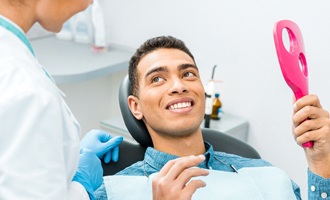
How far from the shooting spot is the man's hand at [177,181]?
1167mm

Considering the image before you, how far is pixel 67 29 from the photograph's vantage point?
10.9 ft

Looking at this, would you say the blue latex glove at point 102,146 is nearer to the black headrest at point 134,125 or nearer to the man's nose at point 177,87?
the black headrest at point 134,125

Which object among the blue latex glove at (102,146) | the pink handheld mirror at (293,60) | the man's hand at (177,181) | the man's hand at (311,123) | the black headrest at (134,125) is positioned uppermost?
the pink handheld mirror at (293,60)

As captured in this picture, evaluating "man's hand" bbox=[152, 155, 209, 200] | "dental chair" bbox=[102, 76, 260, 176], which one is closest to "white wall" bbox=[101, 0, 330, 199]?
"dental chair" bbox=[102, 76, 260, 176]

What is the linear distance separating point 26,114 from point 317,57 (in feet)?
5.67

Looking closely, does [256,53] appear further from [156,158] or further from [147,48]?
[156,158]

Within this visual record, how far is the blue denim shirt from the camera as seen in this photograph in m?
1.55

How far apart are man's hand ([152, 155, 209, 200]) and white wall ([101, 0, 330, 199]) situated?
1341 mm

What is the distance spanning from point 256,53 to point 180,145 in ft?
3.18

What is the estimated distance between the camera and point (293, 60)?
1.35 metres

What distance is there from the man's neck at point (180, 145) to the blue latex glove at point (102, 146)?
0.14 meters

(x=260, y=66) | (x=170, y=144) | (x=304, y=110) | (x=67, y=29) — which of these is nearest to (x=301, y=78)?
(x=304, y=110)

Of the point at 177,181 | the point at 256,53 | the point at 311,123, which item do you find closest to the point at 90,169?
the point at 177,181

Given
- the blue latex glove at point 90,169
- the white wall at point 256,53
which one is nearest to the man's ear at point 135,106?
the blue latex glove at point 90,169
